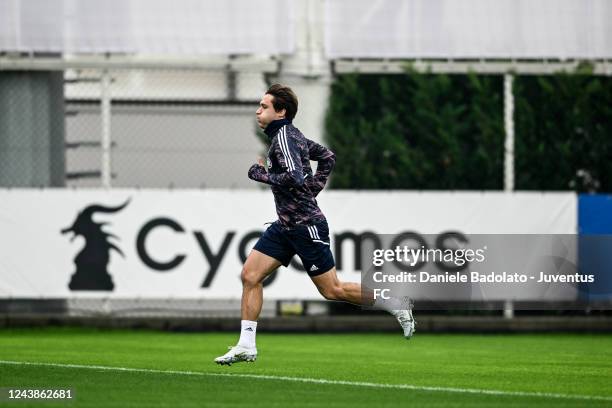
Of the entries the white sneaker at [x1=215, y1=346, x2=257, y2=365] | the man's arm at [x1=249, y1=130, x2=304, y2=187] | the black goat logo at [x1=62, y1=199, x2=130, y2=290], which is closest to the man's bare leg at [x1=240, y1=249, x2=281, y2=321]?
the white sneaker at [x1=215, y1=346, x2=257, y2=365]

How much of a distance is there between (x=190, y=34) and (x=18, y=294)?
13.8ft

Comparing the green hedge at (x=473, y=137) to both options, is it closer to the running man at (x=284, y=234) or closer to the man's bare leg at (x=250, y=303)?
the running man at (x=284, y=234)

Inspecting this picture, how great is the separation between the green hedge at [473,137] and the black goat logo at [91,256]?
3715mm

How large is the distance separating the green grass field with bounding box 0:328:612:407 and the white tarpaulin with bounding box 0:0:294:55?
13.9 ft

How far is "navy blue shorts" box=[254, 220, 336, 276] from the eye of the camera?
10586 mm

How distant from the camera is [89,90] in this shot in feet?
67.1

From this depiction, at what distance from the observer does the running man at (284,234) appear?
10539 millimetres

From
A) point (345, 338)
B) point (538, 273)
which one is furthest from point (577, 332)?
point (345, 338)

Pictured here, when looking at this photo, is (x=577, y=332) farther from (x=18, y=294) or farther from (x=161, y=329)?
(x=18, y=294)

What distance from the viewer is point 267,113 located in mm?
10586

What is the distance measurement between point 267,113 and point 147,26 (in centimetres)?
893

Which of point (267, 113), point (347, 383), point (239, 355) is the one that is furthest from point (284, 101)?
point (347, 383)

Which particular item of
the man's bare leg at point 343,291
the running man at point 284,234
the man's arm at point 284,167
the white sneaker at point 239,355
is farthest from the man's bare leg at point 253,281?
the man's arm at point 284,167

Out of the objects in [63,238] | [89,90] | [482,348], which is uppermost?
[89,90]
